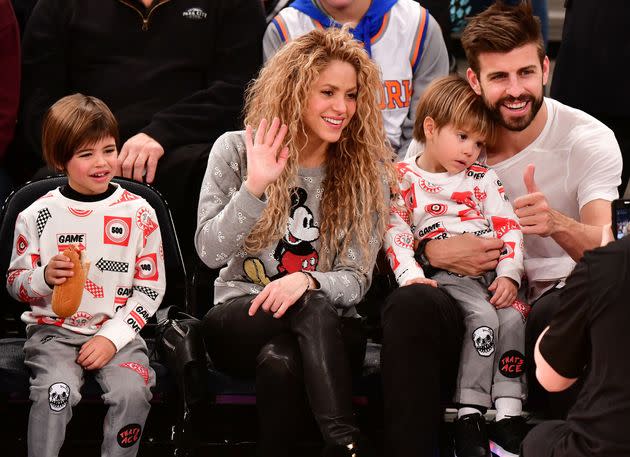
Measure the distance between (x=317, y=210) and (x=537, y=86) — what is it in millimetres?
811

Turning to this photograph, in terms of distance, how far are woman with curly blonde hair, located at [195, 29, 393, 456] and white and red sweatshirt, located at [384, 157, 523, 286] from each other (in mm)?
91

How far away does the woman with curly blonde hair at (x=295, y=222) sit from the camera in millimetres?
2855

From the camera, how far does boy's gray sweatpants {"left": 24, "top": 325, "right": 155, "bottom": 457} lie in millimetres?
2854

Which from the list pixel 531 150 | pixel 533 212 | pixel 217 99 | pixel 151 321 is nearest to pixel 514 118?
pixel 531 150

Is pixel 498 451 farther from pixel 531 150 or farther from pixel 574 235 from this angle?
pixel 531 150

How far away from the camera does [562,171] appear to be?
3.34 m

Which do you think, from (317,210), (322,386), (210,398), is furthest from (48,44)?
(322,386)

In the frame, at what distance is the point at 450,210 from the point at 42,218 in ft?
4.07

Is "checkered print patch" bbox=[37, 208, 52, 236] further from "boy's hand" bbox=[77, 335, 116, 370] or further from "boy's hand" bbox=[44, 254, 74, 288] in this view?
"boy's hand" bbox=[77, 335, 116, 370]

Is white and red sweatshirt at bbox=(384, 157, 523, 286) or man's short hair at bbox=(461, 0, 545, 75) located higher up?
man's short hair at bbox=(461, 0, 545, 75)

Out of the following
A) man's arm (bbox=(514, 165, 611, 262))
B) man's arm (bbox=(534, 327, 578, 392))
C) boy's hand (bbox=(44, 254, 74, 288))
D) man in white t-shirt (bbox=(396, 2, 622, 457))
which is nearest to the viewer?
man's arm (bbox=(534, 327, 578, 392))

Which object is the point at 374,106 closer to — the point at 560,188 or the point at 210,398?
the point at 560,188

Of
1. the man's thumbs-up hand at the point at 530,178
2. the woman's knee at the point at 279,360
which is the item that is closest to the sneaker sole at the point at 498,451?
the woman's knee at the point at 279,360

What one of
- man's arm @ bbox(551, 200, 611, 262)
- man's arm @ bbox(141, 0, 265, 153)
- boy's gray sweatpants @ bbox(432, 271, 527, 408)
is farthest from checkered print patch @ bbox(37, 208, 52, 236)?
man's arm @ bbox(551, 200, 611, 262)
